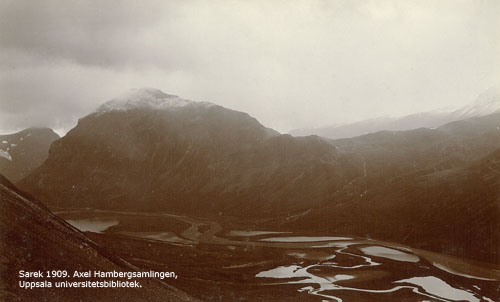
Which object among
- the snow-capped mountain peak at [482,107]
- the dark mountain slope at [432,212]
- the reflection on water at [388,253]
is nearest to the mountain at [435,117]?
the snow-capped mountain peak at [482,107]

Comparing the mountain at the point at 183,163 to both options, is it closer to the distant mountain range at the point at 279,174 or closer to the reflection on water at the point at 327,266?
the distant mountain range at the point at 279,174

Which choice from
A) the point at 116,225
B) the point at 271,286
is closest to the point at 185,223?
the point at 116,225

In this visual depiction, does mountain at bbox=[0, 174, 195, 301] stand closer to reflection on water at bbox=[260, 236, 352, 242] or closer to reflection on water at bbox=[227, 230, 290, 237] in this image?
reflection on water at bbox=[260, 236, 352, 242]

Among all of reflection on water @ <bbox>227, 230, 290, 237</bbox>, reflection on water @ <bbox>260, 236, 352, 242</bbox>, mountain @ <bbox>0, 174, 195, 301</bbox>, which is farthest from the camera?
reflection on water @ <bbox>227, 230, 290, 237</bbox>

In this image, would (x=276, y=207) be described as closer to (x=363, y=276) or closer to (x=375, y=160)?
(x=375, y=160)

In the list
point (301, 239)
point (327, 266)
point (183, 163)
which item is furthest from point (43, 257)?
point (183, 163)

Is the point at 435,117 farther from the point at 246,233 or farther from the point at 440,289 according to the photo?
the point at 440,289

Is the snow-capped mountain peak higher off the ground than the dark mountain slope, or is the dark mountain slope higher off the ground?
the snow-capped mountain peak

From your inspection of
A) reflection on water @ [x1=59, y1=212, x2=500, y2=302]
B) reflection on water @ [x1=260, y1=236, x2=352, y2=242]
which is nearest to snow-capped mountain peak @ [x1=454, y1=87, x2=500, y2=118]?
reflection on water @ [x1=59, y1=212, x2=500, y2=302]
